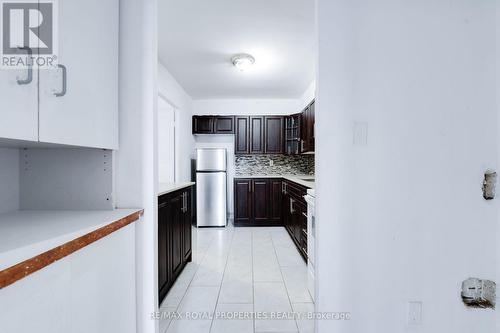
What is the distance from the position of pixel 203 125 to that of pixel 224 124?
1.44 feet

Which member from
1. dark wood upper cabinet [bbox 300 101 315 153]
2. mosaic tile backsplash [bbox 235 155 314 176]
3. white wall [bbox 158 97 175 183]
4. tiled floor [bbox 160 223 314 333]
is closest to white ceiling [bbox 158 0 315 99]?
dark wood upper cabinet [bbox 300 101 315 153]

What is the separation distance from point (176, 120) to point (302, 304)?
3.41m

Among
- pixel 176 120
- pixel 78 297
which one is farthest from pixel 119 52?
pixel 176 120

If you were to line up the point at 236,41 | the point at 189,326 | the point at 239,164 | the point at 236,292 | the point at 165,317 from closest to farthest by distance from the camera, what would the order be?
the point at 189,326
the point at 165,317
the point at 236,292
the point at 236,41
the point at 239,164

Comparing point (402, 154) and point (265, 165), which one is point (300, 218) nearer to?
point (402, 154)

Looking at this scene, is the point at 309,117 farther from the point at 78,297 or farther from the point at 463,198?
the point at 78,297

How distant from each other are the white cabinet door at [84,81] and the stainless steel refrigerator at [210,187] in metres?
3.31

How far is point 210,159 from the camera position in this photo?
4.58 metres

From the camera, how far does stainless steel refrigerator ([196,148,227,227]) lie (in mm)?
4574

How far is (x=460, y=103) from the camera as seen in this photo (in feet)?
4.31

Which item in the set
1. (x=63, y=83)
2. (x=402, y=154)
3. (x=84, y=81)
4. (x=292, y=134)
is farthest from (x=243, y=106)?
(x=63, y=83)

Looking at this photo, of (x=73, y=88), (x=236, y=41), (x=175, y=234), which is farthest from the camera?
(x=236, y=41)

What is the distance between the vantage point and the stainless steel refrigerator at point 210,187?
4574 millimetres

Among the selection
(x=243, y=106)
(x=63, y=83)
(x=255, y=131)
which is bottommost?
(x=63, y=83)
